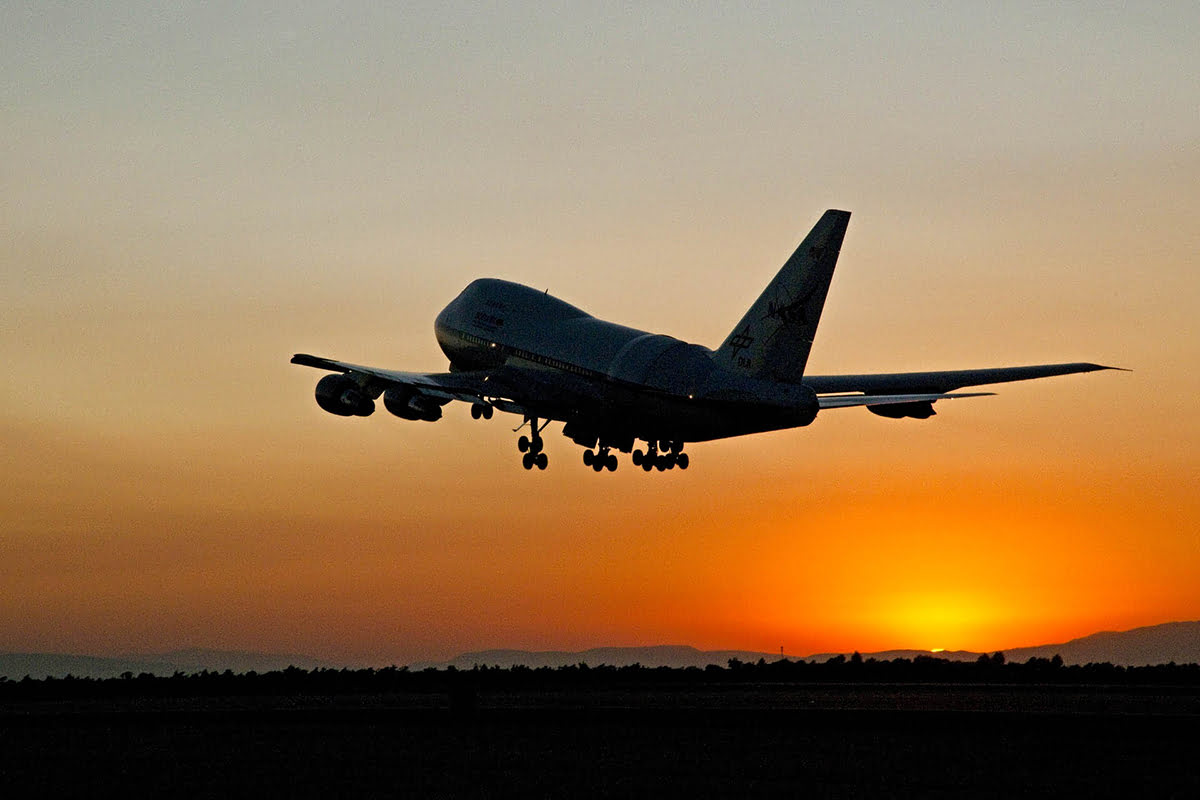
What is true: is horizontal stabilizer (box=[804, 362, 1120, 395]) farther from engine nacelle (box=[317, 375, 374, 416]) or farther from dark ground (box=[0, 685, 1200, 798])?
engine nacelle (box=[317, 375, 374, 416])

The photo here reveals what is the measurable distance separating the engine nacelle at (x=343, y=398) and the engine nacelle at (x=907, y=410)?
23.9 meters

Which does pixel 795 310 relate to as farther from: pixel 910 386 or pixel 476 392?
pixel 476 392

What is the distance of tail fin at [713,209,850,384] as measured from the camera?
69.7m

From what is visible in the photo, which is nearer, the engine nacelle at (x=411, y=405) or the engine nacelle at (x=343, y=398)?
the engine nacelle at (x=411, y=405)

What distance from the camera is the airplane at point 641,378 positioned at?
69875 mm

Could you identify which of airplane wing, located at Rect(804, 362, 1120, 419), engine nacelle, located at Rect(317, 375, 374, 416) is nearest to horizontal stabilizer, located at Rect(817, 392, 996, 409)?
airplane wing, located at Rect(804, 362, 1120, 419)

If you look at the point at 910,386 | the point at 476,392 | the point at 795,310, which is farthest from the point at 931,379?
the point at 476,392

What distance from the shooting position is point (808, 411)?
6975 cm

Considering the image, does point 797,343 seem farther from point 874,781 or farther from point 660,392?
point 874,781

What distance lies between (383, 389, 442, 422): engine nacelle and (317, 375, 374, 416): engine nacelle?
1.66 metres

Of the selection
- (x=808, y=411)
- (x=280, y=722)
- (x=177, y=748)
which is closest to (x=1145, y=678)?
(x=808, y=411)

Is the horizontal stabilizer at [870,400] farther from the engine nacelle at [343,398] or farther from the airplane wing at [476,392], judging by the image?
the engine nacelle at [343,398]

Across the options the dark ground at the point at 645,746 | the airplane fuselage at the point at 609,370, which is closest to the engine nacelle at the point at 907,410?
the airplane fuselage at the point at 609,370

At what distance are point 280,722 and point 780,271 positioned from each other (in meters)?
28.0
